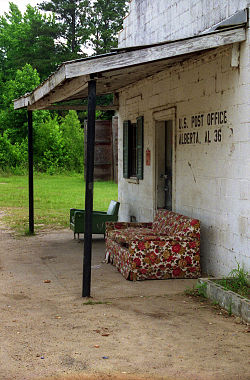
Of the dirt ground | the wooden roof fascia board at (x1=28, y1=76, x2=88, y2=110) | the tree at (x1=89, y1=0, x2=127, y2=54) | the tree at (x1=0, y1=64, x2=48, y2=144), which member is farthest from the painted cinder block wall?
the tree at (x1=89, y1=0, x2=127, y2=54)

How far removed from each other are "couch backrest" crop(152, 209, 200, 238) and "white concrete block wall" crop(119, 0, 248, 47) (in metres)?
2.65

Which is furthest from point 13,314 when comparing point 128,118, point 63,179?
A: point 63,179

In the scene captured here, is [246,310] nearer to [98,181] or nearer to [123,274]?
[123,274]

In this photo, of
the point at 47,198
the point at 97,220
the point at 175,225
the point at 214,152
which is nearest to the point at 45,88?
the point at 214,152

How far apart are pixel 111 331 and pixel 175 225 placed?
2807 mm

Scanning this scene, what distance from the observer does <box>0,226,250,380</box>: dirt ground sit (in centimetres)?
456

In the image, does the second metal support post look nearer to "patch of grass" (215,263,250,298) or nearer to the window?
"patch of grass" (215,263,250,298)

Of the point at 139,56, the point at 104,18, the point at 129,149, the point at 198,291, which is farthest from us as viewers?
the point at 104,18

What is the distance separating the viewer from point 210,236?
7.86 meters

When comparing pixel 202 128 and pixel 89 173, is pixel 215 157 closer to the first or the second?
pixel 202 128

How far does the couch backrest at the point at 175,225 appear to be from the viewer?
25.2 feet

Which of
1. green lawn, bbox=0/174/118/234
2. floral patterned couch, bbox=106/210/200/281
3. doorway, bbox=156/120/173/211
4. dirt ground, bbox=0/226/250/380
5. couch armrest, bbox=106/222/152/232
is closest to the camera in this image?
dirt ground, bbox=0/226/250/380

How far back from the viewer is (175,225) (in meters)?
8.06

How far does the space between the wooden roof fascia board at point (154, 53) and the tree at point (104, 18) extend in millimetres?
32139
